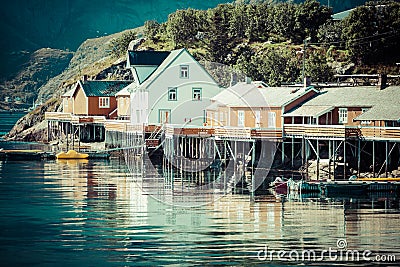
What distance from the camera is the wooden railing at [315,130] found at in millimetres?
60706

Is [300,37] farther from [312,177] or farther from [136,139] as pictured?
[312,177]

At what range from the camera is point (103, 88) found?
10462 cm

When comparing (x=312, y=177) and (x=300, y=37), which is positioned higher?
(x=300, y=37)

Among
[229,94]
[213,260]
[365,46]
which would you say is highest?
[365,46]

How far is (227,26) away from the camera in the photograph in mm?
131250

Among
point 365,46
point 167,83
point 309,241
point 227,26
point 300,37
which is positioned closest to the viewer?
point 309,241

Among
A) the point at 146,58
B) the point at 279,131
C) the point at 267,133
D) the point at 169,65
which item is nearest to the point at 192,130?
the point at 267,133

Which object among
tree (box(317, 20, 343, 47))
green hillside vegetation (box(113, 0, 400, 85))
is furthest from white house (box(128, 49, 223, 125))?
tree (box(317, 20, 343, 47))

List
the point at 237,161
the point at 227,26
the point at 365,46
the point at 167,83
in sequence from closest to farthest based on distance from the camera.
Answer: the point at 237,161 → the point at 167,83 → the point at 365,46 → the point at 227,26

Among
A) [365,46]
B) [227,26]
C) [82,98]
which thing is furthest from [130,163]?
[227,26]

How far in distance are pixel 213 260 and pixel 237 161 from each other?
39.0 m

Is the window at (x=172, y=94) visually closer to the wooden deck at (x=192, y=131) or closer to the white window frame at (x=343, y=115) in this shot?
the wooden deck at (x=192, y=131)

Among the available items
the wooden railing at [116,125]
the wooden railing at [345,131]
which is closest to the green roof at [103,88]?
the wooden railing at [116,125]

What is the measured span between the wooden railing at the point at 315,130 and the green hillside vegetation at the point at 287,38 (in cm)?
2991
